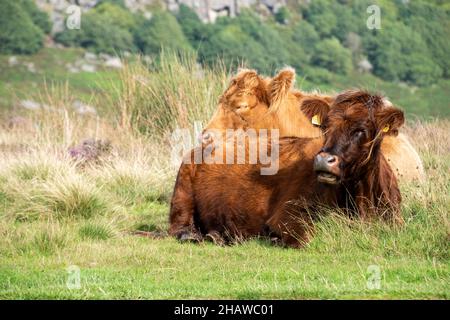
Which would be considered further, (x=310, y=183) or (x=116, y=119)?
(x=116, y=119)

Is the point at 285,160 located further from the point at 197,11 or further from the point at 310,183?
the point at 197,11

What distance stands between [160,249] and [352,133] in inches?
93.8

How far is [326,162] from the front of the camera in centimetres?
813

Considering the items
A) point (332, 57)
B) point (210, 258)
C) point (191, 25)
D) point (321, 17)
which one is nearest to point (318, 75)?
point (332, 57)

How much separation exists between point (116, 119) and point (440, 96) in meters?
87.4

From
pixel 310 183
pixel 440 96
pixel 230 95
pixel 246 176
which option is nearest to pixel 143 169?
pixel 230 95

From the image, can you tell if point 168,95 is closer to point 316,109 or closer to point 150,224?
point 150,224

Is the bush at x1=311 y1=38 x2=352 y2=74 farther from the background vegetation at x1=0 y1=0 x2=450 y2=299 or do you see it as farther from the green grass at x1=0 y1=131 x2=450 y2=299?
the green grass at x1=0 y1=131 x2=450 y2=299

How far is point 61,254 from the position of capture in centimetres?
866

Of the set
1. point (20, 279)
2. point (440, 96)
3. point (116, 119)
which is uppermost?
point (20, 279)

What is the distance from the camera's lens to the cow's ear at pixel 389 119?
27.8 ft

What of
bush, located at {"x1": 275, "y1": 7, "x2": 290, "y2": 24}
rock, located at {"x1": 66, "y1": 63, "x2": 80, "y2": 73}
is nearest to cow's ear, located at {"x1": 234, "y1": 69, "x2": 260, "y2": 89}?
rock, located at {"x1": 66, "y1": 63, "x2": 80, "y2": 73}

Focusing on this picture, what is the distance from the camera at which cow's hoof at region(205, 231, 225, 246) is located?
31.2 ft

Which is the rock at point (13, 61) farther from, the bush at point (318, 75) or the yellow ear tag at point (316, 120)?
the yellow ear tag at point (316, 120)
